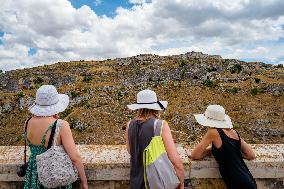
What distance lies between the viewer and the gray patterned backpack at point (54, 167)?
3678mm

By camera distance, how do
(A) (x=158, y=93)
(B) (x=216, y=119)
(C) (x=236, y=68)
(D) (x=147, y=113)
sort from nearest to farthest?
1. (D) (x=147, y=113)
2. (B) (x=216, y=119)
3. (A) (x=158, y=93)
4. (C) (x=236, y=68)

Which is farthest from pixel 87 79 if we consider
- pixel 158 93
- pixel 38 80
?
pixel 158 93

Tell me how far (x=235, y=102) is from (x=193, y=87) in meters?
7.63

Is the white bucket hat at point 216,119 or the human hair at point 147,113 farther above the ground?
the human hair at point 147,113

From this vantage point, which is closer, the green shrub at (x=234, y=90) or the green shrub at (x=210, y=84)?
the green shrub at (x=234, y=90)

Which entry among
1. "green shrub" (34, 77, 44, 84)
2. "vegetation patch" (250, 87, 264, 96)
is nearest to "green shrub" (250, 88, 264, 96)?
"vegetation patch" (250, 87, 264, 96)

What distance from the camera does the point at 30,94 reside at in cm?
5931

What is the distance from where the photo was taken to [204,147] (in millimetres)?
4273

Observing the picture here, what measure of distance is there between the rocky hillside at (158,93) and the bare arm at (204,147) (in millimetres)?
24472

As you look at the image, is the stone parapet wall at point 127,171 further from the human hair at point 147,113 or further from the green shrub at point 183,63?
the green shrub at point 183,63

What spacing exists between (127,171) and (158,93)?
50732 millimetres

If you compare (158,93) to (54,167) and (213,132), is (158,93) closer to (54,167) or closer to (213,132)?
(213,132)

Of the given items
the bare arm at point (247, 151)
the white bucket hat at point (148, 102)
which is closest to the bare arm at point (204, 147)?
the bare arm at point (247, 151)

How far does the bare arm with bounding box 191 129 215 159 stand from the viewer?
13.5ft
